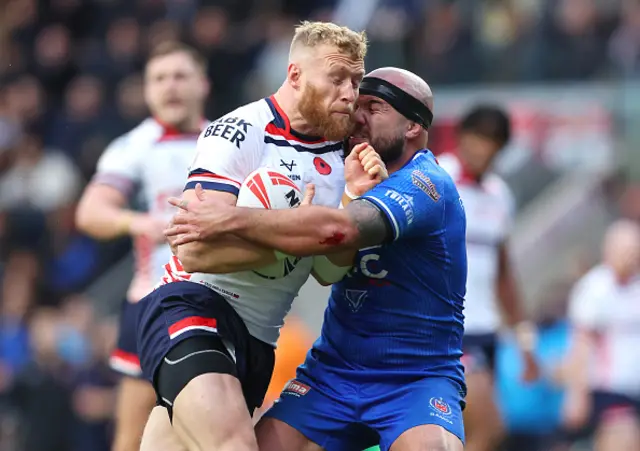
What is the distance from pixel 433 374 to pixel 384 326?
31 cm

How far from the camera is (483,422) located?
8.36 meters

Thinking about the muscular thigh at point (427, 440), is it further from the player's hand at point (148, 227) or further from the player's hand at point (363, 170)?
the player's hand at point (148, 227)

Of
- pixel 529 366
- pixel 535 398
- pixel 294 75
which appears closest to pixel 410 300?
pixel 294 75

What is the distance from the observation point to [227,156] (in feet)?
17.5

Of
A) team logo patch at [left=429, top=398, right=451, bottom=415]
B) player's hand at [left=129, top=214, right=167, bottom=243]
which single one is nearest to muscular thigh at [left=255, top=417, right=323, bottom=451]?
team logo patch at [left=429, top=398, right=451, bottom=415]

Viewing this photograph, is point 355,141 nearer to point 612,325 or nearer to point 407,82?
point 407,82

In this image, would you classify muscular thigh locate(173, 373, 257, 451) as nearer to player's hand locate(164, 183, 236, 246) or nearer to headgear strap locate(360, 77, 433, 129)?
player's hand locate(164, 183, 236, 246)

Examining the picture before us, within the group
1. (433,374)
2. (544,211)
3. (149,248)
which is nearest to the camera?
(433,374)

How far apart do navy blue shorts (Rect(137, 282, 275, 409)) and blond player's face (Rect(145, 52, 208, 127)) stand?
7.68 ft

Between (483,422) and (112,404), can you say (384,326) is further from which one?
(112,404)

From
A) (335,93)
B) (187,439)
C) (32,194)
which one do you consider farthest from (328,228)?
(32,194)

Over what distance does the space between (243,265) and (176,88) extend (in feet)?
9.07

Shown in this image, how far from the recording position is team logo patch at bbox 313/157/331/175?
5602mm

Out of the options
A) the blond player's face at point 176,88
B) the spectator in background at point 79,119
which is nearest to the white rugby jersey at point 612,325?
the blond player's face at point 176,88
